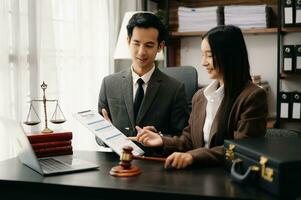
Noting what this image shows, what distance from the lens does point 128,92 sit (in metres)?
1.93

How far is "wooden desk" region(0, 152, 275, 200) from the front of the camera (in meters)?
1.03

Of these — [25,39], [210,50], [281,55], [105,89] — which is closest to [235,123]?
[210,50]

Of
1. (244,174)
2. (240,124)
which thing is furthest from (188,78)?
(244,174)

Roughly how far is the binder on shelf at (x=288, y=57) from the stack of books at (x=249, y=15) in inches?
11.4

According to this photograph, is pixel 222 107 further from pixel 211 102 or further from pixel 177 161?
pixel 177 161

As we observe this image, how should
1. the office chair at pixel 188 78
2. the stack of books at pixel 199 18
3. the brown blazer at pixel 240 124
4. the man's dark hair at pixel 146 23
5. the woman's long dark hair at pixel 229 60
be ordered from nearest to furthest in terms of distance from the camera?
the brown blazer at pixel 240 124
the woman's long dark hair at pixel 229 60
the man's dark hair at pixel 146 23
the office chair at pixel 188 78
the stack of books at pixel 199 18

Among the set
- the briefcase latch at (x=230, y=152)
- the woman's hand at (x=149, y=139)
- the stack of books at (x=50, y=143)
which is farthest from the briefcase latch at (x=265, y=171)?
the stack of books at (x=50, y=143)

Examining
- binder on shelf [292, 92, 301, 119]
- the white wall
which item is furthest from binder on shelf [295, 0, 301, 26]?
binder on shelf [292, 92, 301, 119]

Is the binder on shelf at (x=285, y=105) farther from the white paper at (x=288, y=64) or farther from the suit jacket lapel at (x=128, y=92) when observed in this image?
the suit jacket lapel at (x=128, y=92)

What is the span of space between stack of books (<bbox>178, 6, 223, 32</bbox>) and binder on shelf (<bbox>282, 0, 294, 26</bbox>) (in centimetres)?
54

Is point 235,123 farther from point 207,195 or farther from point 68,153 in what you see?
point 68,153

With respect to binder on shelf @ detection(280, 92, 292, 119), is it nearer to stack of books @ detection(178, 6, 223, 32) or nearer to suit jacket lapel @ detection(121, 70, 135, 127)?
stack of books @ detection(178, 6, 223, 32)

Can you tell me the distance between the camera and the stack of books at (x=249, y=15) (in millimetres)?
3139

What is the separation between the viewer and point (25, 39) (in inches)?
81.3
